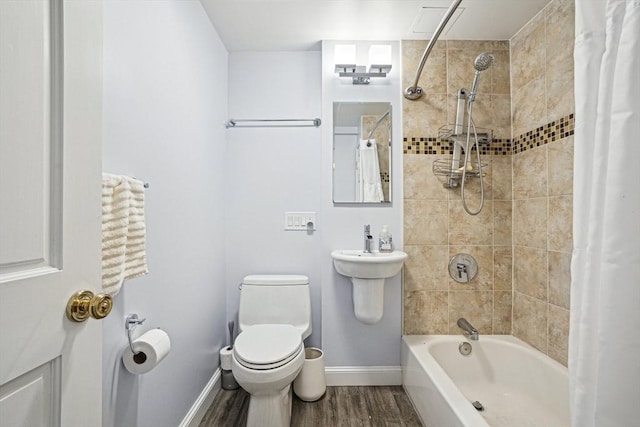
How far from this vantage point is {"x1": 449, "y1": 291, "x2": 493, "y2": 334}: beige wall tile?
6.56 ft

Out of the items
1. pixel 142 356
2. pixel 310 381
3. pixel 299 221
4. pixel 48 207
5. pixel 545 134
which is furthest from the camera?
pixel 299 221

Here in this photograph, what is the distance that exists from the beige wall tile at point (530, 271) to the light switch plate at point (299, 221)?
53.8 inches

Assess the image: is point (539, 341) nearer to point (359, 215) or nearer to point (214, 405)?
point (359, 215)

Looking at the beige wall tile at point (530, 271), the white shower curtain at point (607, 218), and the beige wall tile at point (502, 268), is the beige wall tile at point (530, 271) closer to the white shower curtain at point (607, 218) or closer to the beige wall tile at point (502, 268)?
the beige wall tile at point (502, 268)

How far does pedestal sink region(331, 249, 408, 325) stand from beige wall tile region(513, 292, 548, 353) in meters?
0.82

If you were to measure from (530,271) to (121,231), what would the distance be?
2115 millimetres

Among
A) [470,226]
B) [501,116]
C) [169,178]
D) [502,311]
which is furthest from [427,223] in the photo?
[169,178]

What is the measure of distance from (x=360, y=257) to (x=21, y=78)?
1.54m

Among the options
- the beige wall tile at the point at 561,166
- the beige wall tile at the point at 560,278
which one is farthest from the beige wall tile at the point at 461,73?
the beige wall tile at the point at 560,278

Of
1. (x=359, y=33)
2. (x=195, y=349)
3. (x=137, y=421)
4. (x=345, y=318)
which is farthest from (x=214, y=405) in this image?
(x=359, y=33)

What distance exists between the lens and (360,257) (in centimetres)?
176

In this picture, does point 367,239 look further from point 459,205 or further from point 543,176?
point 543,176

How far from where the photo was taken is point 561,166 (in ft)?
5.22

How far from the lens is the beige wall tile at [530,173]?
5.66 ft
